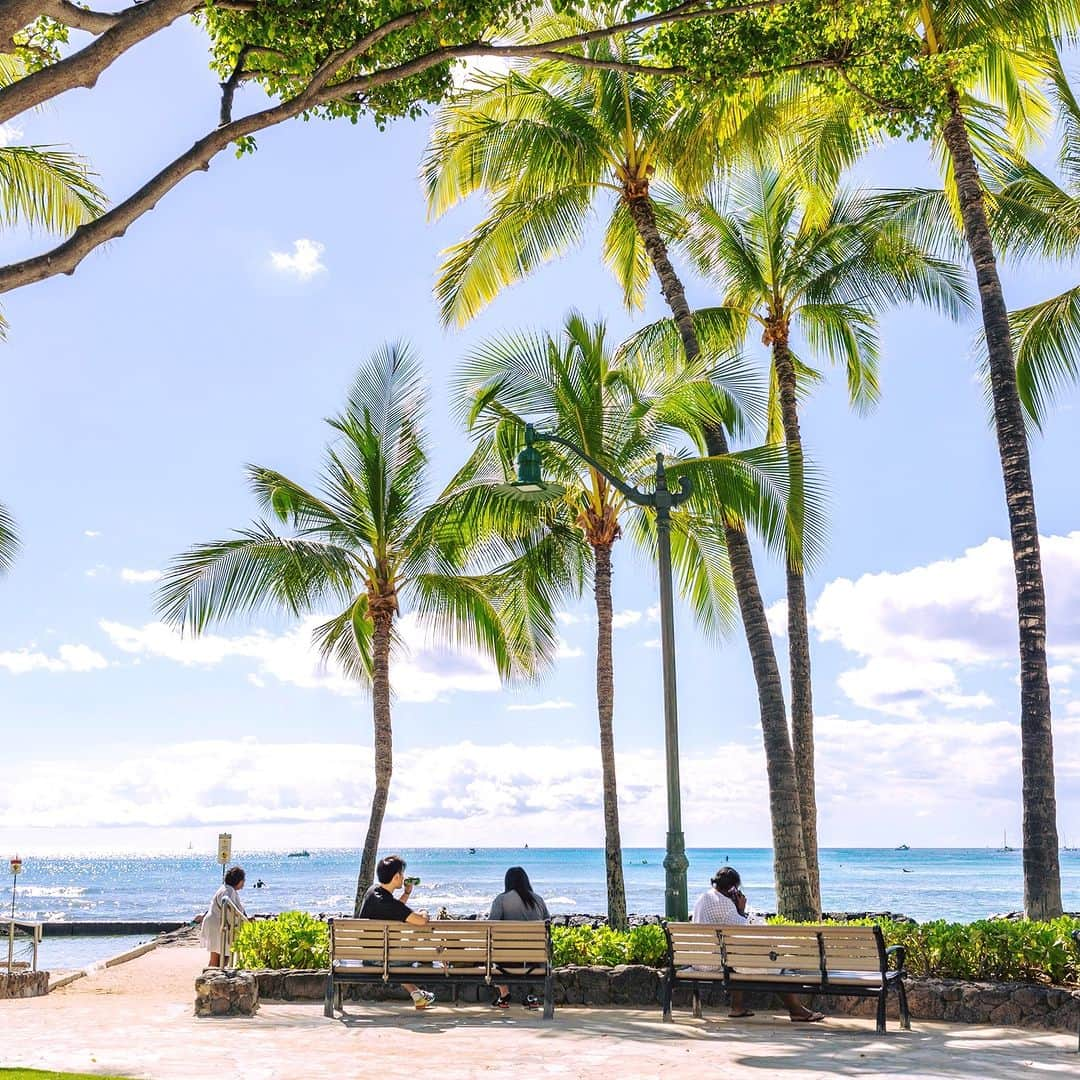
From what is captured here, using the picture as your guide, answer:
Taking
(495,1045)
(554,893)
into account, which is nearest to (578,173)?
(495,1045)

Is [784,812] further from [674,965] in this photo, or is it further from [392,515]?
[392,515]

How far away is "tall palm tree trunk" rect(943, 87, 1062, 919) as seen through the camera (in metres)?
12.6

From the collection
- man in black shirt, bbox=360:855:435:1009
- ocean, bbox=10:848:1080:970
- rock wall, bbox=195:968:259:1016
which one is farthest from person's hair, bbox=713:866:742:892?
ocean, bbox=10:848:1080:970

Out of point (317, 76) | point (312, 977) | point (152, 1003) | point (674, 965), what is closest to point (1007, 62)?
point (317, 76)

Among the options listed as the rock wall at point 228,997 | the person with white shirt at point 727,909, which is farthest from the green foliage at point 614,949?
the rock wall at point 228,997

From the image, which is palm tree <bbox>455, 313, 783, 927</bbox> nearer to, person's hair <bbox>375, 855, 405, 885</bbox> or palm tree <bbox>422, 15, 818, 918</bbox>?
palm tree <bbox>422, 15, 818, 918</bbox>

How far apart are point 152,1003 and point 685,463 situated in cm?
866

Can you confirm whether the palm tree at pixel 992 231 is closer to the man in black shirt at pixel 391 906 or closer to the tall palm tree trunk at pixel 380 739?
the man in black shirt at pixel 391 906

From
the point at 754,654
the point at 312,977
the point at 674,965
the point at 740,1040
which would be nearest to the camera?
the point at 740,1040

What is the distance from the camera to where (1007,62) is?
15.9 meters

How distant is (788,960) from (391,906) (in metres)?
3.62

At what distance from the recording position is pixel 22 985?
14672 millimetres

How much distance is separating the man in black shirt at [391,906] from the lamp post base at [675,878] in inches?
95.4

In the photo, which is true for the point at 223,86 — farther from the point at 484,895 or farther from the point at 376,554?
the point at 484,895
